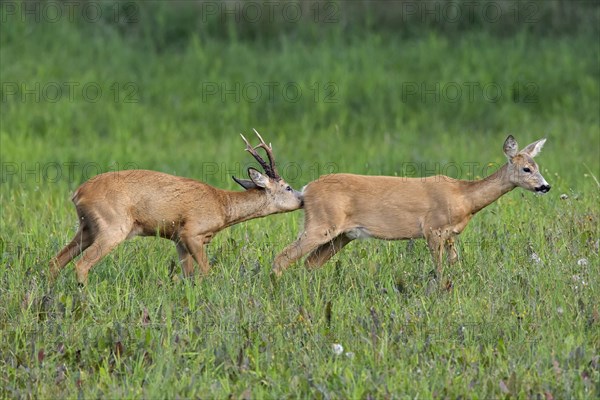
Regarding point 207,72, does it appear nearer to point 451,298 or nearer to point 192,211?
point 192,211

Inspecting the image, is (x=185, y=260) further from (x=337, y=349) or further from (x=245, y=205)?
(x=337, y=349)

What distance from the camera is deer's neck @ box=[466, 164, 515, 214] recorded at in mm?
A: 10312

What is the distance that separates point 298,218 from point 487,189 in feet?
7.37

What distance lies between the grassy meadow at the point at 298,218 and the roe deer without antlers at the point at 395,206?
0.62 feet

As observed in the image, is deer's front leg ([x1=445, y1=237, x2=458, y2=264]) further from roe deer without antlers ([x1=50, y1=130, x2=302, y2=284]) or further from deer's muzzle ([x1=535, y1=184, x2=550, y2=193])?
roe deer without antlers ([x1=50, y1=130, x2=302, y2=284])

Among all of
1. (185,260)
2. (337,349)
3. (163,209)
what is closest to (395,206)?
(185,260)

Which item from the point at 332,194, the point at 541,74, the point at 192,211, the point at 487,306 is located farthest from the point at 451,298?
the point at 541,74

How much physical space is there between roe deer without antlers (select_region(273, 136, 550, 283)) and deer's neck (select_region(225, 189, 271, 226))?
527 millimetres

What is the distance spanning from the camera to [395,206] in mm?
10164

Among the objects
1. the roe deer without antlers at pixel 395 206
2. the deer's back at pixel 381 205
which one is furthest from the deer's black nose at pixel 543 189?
the deer's back at pixel 381 205

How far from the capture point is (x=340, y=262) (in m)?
9.51

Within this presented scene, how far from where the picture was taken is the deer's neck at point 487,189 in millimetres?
10312

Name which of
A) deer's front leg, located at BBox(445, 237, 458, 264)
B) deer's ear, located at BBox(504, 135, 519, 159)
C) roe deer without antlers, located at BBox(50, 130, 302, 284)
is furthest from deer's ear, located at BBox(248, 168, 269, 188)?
deer's ear, located at BBox(504, 135, 519, 159)

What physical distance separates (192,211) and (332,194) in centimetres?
113
